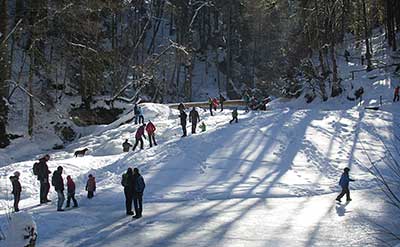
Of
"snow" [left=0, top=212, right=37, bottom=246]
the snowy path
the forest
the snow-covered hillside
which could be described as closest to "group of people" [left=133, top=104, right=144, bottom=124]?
the snow-covered hillside

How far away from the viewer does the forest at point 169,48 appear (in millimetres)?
33219

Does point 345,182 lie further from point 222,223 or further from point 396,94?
point 396,94

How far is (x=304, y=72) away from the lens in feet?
→ 134

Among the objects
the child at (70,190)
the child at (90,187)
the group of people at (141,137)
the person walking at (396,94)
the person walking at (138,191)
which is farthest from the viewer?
the person walking at (396,94)

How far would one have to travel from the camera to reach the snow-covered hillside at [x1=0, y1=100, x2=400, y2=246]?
12680 millimetres

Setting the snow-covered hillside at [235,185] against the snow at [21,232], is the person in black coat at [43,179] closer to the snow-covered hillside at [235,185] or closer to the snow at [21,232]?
the snow-covered hillside at [235,185]

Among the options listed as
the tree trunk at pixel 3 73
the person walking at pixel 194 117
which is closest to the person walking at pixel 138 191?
the person walking at pixel 194 117

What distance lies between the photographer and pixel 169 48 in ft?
163

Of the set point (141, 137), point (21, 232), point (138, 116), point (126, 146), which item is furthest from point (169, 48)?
point (21, 232)

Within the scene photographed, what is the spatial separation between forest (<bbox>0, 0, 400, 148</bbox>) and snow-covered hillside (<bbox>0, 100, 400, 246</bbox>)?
4.86 meters

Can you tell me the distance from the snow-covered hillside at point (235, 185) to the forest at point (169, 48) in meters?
4.86

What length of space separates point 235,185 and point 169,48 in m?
32.9

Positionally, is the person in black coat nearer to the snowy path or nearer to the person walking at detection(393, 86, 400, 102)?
the snowy path

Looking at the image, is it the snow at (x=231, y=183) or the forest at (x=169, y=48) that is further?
the forest at (x=169, y=48)
